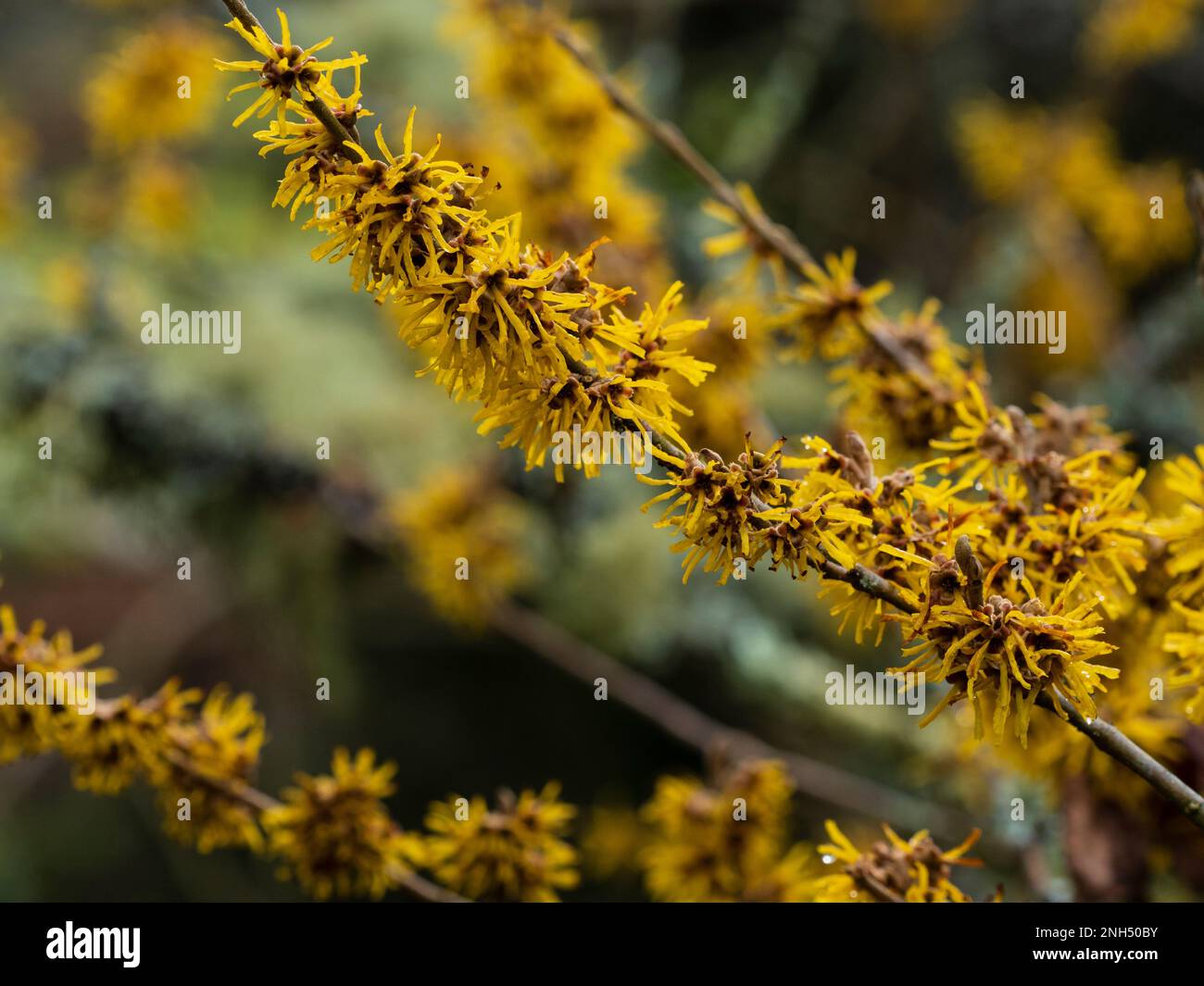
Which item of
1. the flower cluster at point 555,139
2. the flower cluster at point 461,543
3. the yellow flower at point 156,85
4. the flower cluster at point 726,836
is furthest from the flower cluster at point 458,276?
the yellow flower at point 156,85

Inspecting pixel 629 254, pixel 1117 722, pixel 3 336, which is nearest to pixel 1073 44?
pixel 629 254

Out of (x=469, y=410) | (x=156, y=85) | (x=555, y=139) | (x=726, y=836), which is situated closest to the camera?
(x=726, y=836)

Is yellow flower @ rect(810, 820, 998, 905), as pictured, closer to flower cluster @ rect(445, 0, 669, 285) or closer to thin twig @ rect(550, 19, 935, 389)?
thin twig @ rect(550, 19, 935, 389)

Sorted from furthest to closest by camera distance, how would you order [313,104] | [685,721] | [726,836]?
1. [685,721]
2. [726,836]
3. [313,104]

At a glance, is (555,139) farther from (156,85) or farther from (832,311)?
(156,85)

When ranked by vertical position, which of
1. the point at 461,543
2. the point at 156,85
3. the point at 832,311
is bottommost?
the point at 461,543

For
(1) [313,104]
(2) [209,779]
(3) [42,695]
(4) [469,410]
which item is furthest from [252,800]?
(4) [469,410]

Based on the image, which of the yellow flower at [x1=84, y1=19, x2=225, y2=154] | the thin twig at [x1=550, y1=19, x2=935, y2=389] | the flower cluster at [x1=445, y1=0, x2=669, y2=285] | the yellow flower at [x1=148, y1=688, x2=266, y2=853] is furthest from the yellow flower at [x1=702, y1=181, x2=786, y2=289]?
the yellow flower at [x1=84, y1=19, x2=225, y2=154]
